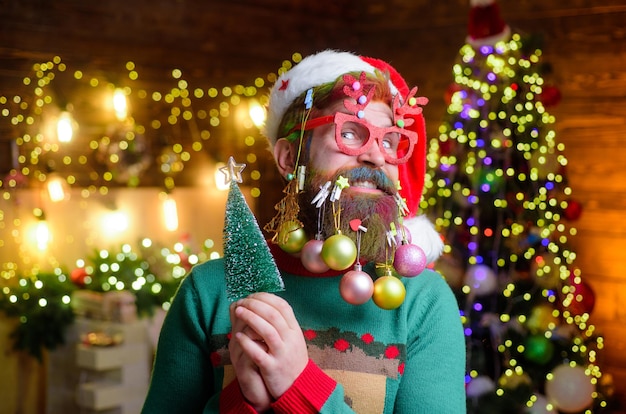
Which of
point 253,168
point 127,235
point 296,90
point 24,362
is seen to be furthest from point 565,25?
point 24,362

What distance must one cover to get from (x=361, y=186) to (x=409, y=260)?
162mm

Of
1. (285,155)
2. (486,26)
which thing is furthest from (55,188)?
(285,155)

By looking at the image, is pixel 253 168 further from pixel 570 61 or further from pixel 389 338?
pixel 389 338

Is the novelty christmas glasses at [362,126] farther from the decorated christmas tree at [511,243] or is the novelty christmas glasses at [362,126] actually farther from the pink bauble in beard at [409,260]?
the decorated christmas tree at [511,243]

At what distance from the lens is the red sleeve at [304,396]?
1.21 meters

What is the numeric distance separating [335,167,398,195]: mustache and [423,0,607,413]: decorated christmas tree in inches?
69.5

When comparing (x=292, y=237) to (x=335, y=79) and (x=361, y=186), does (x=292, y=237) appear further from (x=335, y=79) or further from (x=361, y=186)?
(x=335, y=79)

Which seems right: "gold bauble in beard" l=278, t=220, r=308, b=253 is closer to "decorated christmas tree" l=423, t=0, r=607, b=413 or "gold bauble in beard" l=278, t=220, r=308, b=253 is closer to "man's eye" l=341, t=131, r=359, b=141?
"man's eye" l=341, t=131, r=359, b=141

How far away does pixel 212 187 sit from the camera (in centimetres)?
459

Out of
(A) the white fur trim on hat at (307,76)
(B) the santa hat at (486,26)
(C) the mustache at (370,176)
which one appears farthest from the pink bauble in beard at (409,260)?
(B) the santa hat at (486,26)

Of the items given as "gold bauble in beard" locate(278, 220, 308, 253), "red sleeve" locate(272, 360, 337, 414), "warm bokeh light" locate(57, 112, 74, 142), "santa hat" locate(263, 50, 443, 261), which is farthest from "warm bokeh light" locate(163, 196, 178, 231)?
"red sleeve" locate(272, 360, 337, 414)

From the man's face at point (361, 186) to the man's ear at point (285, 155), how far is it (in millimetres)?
92

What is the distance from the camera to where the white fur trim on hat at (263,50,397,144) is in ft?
5.08

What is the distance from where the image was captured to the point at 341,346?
139 cm
